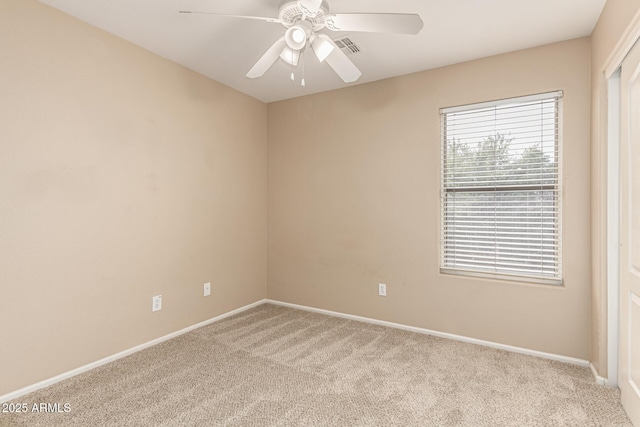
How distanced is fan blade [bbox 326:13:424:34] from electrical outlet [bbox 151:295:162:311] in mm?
2558

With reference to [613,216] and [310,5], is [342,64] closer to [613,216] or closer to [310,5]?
[310,5]

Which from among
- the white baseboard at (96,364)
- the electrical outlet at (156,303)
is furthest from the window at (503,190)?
the electrical outlet at (156,303)

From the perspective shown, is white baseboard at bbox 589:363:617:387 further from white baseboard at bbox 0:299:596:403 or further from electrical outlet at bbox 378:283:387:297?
electrical outlet at bbox 378:283:387:297

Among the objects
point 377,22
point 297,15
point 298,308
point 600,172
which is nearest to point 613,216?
point 600,172

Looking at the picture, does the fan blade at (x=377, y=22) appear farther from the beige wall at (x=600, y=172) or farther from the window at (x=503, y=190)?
the window at (x=503, y=190)

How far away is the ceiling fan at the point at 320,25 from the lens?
1712 millimetres

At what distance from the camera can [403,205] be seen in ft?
10.7

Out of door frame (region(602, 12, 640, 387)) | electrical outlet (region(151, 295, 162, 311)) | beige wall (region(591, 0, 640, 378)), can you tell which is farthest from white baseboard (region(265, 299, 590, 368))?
electrical outlet (region(151, 295, 162, 311))

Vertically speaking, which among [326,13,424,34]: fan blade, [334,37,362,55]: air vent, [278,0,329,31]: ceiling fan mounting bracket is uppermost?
[334,37,362,55]: air vent

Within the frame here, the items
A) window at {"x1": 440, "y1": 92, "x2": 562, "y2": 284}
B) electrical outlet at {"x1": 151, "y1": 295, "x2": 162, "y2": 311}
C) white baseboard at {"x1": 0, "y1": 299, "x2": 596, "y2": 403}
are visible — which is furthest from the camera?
electrical outlet at {"x1": 151, "y1": 295, "x2": 162, "y2": 311}

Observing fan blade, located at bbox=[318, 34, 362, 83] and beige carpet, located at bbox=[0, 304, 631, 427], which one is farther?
fan blade, located at bbox=[318, 34, 362, 83]

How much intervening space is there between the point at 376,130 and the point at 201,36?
1790 millimetres

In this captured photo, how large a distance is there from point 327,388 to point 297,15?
2.32m

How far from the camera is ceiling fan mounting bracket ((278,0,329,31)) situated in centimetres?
185
